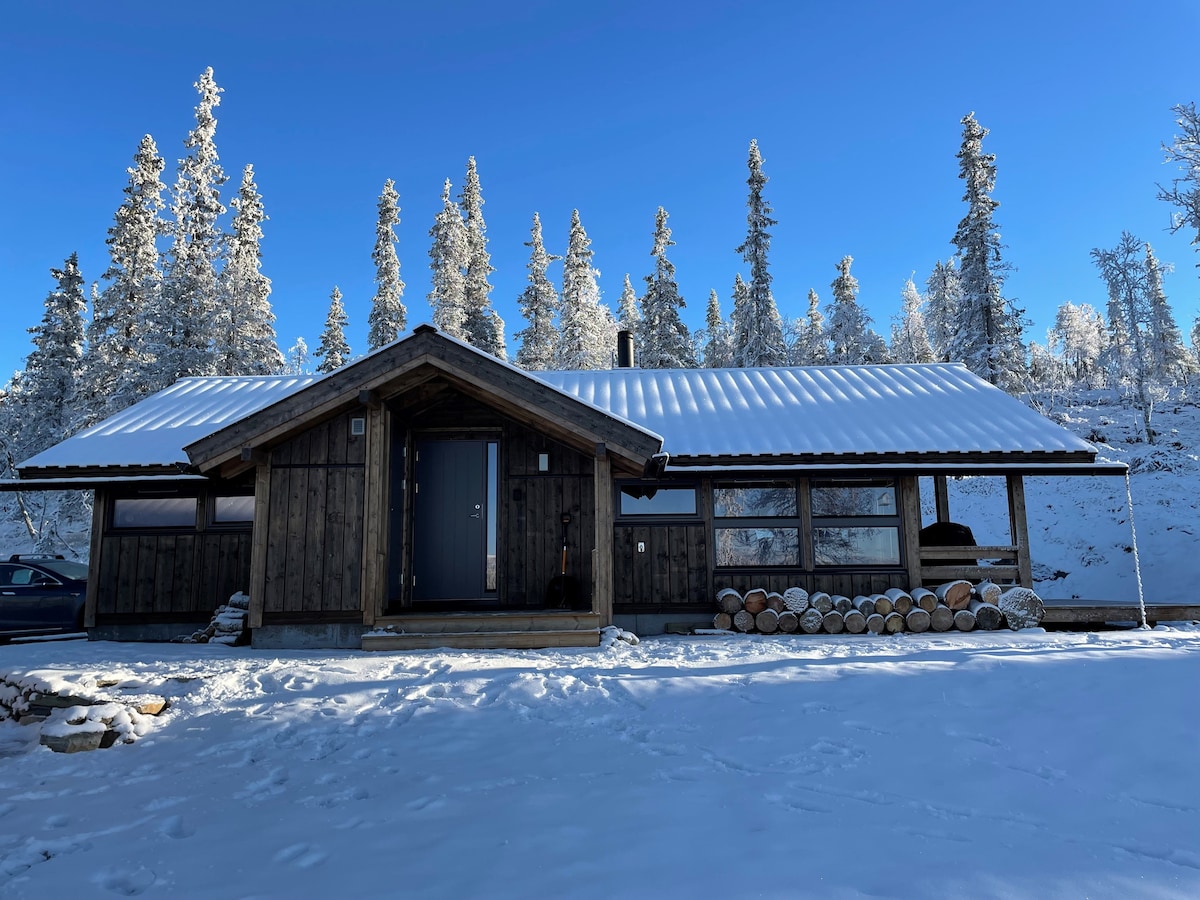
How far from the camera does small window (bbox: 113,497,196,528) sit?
1084 centimetres

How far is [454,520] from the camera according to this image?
35.8 ft

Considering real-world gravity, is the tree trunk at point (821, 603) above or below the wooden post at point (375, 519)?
below

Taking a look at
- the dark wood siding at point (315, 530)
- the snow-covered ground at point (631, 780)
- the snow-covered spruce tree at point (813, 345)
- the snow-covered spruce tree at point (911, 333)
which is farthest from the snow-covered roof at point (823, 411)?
the snow-covered spruce tree at point (911, 333)

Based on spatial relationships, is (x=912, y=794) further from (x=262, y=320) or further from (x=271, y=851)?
(x=262, y=320)

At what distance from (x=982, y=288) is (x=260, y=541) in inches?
1027

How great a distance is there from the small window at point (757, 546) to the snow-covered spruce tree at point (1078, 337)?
6750 centimetres

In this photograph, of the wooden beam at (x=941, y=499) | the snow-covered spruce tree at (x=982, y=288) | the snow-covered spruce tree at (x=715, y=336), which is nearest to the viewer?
the wooden beam at (x=941, y=499)

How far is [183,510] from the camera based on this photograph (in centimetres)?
1089

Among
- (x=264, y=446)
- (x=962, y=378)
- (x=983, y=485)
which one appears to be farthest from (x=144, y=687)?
(x=983, y=485)

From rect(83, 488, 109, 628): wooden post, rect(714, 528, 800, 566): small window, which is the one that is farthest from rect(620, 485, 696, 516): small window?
rect(83, 488, 109, 628): wooden post

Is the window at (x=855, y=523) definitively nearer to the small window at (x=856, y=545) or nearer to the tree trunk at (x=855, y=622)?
the small window at (x=856, y=545)

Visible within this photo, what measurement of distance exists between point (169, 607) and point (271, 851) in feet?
27.2

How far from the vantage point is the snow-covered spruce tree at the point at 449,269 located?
31.2 metres

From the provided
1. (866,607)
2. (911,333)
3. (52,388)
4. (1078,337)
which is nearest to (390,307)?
(52,388)
